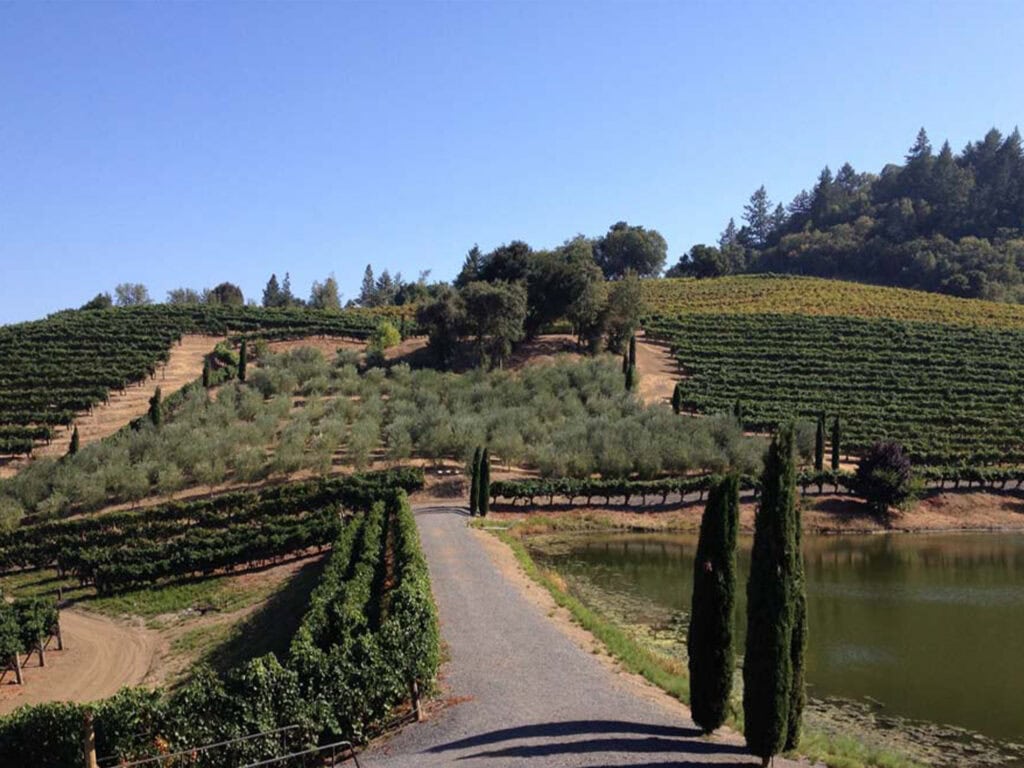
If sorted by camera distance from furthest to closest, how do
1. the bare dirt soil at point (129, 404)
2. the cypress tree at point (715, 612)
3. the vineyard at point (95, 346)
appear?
the vineyard at point (95, 346), the bare dirt soil at point (129, 404), the cypress tree at point (715, 612)

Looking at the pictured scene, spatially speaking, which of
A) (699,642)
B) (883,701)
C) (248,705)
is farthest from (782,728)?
(248,705)

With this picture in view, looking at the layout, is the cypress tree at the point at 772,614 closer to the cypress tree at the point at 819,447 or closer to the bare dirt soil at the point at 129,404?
the cypress tree at the point at 819,447

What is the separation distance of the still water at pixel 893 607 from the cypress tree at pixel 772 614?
7815 millimetres

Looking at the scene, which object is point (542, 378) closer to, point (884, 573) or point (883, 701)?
point (884, 573)

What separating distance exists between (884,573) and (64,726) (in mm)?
32548

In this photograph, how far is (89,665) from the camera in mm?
26828

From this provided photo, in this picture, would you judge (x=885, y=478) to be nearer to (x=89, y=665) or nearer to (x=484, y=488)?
(x=484, y=488)

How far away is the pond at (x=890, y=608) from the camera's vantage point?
68.7 ft

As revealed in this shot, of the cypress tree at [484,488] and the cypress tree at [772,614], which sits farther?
the cypress tree at [484,488]

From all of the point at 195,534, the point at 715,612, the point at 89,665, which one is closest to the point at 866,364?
the point at 195,534

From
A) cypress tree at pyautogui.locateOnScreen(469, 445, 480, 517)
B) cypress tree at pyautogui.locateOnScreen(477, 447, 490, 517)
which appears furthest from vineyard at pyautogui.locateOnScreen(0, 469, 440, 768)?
cypress tree at pyautogui.locateOnScreen(469, 445, 480, 517)

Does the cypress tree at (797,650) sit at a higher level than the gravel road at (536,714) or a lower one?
higher

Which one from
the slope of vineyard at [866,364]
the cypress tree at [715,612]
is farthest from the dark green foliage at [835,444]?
the cypress tree at [715,612]

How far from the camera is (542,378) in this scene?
225ft
